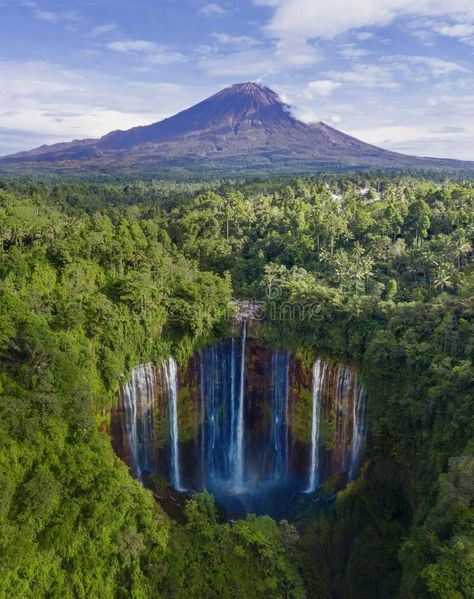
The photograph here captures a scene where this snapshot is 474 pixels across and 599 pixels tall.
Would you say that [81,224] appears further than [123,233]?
No

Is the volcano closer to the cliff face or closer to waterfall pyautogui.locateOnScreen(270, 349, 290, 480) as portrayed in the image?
waterfall pyautogui.locateOnScreen(270, 349, 290, 480)

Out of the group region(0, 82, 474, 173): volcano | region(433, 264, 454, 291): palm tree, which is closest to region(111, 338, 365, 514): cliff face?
region(433, 264, 454, 291): palm tree

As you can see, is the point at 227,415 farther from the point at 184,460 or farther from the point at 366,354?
the point at 366,354

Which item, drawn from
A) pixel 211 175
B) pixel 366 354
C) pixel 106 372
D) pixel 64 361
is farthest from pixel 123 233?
pixel 211 175

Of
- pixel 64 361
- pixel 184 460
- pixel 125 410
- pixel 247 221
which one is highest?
pixel 247 221

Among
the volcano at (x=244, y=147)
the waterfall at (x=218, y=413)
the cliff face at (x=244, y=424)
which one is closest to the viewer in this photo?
the cliff face at (x=244, y=424)

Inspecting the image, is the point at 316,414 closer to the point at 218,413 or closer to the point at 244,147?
the point at 218,413

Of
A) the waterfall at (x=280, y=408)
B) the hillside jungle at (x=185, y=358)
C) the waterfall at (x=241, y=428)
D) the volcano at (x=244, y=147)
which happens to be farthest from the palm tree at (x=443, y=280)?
the volcano at (x=244, y=147)

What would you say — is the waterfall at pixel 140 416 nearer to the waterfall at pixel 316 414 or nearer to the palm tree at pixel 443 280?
the waterfall at pixel 316 414
